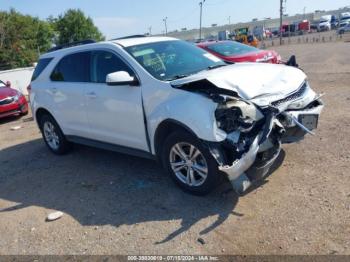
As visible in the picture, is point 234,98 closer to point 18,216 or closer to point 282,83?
point 282,83

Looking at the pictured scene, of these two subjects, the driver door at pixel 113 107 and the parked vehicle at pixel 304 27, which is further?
the parked vehicle at pixel 304 27

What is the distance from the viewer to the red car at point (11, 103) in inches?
450

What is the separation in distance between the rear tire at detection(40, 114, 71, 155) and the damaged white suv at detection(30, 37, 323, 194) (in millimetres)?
610

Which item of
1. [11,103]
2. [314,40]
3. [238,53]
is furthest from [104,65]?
[314,40]

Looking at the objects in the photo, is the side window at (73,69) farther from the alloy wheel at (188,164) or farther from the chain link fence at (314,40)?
the chain link fence at (314,40)

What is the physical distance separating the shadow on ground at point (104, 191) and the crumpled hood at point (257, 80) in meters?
1.23

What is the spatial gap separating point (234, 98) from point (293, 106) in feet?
2.76

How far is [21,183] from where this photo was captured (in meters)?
5.86

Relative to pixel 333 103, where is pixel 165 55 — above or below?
above

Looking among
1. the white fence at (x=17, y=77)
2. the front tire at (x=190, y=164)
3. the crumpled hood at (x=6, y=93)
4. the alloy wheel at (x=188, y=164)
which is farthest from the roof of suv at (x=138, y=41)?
the white fence at (x=17, y=77)

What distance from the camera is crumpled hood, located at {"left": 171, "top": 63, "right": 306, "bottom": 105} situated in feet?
13.6

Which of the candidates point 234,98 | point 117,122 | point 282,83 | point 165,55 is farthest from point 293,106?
point 117,122

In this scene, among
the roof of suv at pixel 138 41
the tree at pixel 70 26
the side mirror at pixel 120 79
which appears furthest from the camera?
the tree at pixel 70 26

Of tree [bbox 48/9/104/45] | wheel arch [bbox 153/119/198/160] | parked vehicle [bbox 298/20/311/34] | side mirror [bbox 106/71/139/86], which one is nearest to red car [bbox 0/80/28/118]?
side mirror [bbox 106/71/139/86]
